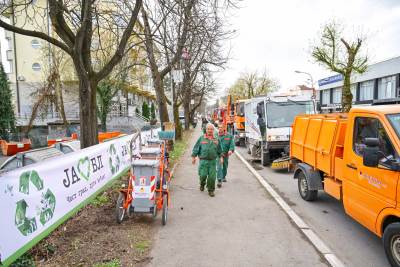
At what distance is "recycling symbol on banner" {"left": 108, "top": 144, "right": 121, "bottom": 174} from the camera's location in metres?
8.12

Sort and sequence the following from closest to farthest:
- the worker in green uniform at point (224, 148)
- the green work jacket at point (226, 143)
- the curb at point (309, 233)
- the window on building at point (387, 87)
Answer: the curb at point (309, 233) < the worker in green uniform at point (224, 148) < the green work jacket at point (226, 143) < the window on building at point (387, 87)

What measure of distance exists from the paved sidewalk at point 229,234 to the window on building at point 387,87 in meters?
36.3

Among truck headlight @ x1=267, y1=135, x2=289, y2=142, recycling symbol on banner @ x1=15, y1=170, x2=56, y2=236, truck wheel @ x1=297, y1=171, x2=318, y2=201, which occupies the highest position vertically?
truck headlight @ x1=267, y1=135, x2=289, y2=142

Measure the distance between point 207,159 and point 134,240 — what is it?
340cm

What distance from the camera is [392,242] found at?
4023 millimetres

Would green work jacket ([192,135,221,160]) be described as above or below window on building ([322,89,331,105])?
below

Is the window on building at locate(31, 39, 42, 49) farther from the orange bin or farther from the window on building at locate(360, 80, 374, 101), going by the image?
the window on building at locate(360, 80, 374, 101)

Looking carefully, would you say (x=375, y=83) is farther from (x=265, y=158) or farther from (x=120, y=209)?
(x=120, y=209)

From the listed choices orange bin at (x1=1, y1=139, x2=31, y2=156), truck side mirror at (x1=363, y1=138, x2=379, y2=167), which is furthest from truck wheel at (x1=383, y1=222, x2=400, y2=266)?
orange bin at (x1=1, y1=139, x2=31, y2=156)

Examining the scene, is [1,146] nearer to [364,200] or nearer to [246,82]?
[364,200]

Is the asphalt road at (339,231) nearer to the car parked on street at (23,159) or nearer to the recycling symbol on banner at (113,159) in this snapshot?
the recycling symbol on banner at (113,159)

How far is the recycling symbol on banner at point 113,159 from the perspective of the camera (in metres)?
8.12

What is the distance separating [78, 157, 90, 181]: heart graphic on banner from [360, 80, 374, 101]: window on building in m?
43.8

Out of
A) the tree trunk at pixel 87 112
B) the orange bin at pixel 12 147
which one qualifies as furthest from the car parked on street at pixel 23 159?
the orange bin at pixel 12 147
